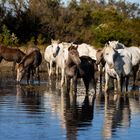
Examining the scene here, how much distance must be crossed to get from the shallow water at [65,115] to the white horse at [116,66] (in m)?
0.76

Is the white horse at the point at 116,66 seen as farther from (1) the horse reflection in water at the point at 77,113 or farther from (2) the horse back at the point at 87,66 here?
(1) the horse reflection in water at the point at 77,113

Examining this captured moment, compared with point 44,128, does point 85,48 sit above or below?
above

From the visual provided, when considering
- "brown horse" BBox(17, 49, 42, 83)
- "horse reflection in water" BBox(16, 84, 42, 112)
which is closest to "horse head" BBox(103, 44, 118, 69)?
"horse reflection in water" BBox(16, 84, 42, 112)

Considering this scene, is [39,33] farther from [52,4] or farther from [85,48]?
[85,48]

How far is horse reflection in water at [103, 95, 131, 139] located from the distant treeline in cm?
3097

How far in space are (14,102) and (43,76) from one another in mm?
16253

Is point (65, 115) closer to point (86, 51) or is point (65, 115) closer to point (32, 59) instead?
point (32, 59)

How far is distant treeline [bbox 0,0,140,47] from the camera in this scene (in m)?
57.9

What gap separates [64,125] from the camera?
16.5 m

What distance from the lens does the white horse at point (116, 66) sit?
88.2 ft

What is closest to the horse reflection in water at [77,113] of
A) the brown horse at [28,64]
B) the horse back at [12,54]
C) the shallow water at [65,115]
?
the shallow water at [65,115]

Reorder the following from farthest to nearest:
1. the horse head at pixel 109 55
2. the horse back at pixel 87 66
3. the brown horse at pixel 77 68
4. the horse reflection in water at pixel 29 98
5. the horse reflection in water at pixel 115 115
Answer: the horse head at pixel 109 55 < the horse back at pixel 87 66 < the brown horse at pixel 77 68 < the horse reflection in water at pixel 29 98 < the horse reflection in water at pixel 115 115

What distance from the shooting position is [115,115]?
19.0 metres

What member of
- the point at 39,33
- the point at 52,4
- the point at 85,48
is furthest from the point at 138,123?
the point at 52,4
